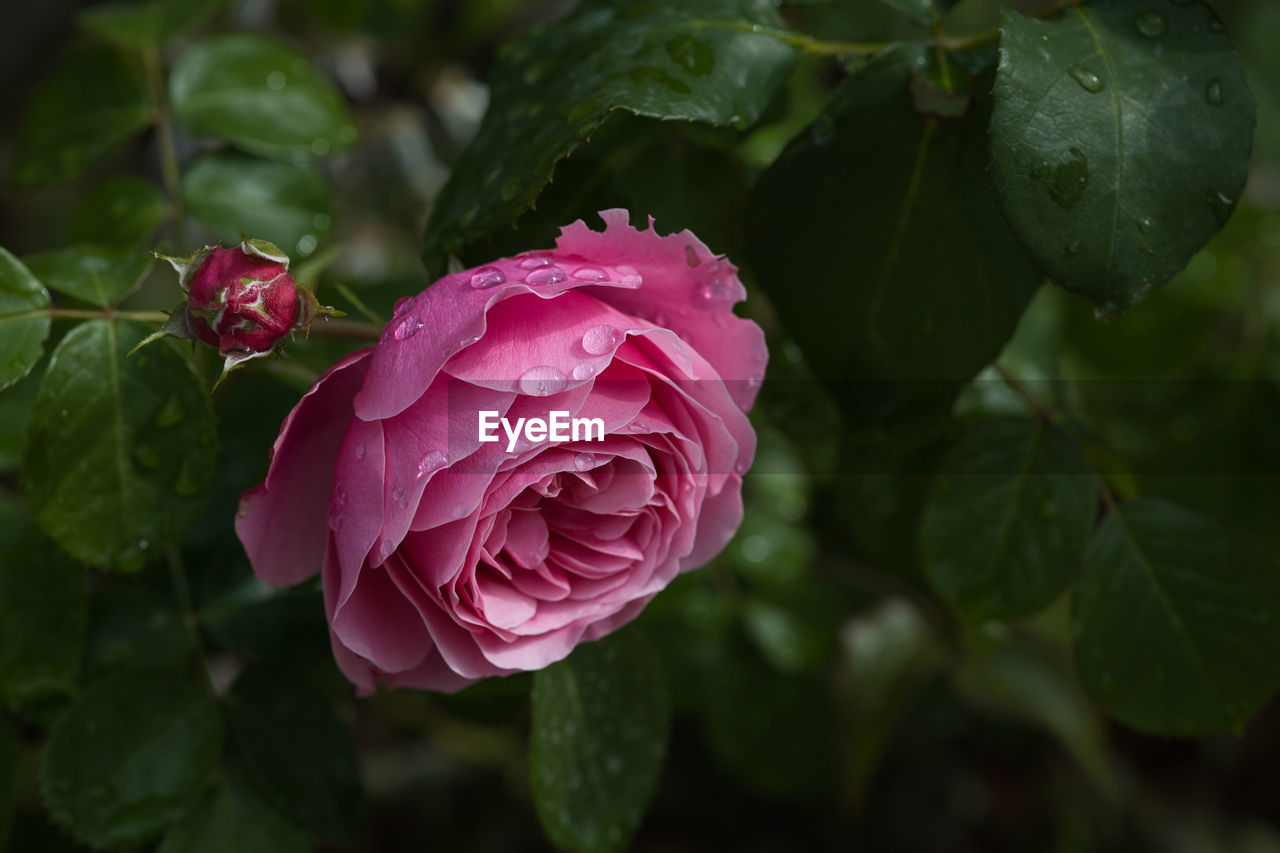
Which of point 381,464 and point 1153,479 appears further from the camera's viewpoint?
point 1153,479

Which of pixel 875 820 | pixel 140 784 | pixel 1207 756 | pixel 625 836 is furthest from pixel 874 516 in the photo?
pixel 1207 756

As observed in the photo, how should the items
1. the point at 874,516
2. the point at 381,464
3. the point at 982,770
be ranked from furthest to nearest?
the point at 982,770, the point at 874,516, the point at 381,464

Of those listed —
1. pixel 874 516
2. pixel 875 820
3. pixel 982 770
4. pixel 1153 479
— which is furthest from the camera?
pixel 982 770

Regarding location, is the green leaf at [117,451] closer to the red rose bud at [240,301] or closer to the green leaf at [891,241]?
the red rose bud at [240,301]

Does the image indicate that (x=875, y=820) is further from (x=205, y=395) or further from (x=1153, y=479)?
(x=205, y=395)

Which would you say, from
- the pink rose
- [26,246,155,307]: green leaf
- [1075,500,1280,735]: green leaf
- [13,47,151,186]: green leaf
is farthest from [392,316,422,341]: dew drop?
[13,47,151,186]: green leaf

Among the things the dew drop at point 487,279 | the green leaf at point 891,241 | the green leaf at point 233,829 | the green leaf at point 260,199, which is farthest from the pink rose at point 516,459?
the green leaf at point 260,199

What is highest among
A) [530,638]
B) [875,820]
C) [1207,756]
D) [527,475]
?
[527,475]

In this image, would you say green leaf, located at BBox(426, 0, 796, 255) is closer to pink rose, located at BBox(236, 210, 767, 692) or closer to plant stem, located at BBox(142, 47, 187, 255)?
pink rose, located at BBox(236, 210, 767, 692)

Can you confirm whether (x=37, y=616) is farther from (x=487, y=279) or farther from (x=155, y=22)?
(x=155, y=22)
